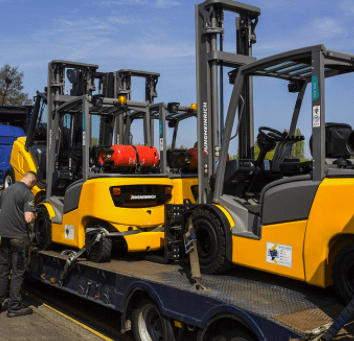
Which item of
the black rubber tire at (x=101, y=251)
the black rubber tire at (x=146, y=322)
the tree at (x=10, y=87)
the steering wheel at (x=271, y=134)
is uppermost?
the tree at (x=10, y=87)

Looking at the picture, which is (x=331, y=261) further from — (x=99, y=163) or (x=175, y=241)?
(x=99, y=163)

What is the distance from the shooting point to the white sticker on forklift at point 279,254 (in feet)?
12.5

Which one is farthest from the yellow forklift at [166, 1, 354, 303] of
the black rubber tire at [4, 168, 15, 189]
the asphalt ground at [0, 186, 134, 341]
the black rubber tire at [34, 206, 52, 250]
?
the black rubber tire at [4, 168, 15, 189]

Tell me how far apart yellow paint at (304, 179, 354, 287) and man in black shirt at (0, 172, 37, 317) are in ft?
12.7

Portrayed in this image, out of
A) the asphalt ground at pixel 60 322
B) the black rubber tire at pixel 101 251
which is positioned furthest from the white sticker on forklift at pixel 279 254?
the black rubber tire at pixel 101 251

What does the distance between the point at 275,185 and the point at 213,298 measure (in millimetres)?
1112

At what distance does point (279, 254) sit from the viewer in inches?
154

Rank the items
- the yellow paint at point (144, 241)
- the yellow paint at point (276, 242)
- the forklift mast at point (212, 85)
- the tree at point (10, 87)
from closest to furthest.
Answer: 1. the yellow paint at point (276, 242)
2. the forklift mast at point (212, 85)
3. the yellow paint at point (144, 241)
4. the tree at point (10, 87)

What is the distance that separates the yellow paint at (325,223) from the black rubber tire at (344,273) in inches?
3.2

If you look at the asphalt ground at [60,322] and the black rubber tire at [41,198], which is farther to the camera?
the black rubber tire at [41,198]

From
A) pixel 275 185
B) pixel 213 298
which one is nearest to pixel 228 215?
pixel 275 185

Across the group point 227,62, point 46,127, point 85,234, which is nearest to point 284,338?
point 227,62

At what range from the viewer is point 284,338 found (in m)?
3.08

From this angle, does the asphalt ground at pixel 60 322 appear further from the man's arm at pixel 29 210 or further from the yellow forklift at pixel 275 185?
the yellow forklift at pixel 275 185
